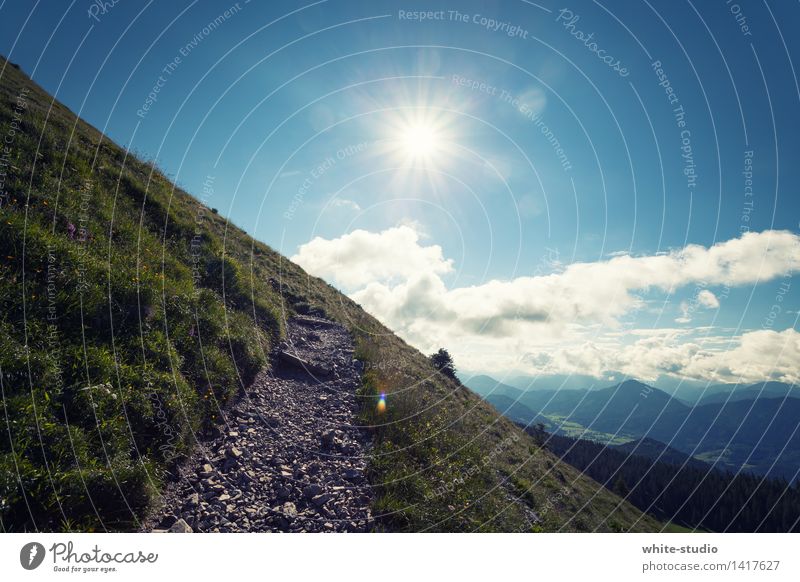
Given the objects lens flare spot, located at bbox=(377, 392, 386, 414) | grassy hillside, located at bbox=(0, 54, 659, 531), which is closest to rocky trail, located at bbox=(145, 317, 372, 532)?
grassy hillside, located at bbox=(0, 54, 659, 531)

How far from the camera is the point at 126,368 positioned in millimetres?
7984

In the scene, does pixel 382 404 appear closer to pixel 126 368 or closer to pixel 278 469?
pixel 278 469

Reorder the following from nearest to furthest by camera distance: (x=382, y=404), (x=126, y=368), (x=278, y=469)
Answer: (x=126, y=368), (x=278, y=469), (x=382, y=404)

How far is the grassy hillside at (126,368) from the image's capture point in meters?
5.95

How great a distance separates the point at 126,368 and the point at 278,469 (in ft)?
13.0

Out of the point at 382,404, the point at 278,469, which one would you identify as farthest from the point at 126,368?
the point at 382,404

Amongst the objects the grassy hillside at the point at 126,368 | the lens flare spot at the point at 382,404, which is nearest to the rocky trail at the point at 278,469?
the grassy hillside at the point at 126,368

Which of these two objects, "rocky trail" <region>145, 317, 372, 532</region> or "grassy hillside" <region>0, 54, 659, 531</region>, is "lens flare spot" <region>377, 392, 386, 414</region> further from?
"rocky trail" <region>145, 317, 372, 532</region>

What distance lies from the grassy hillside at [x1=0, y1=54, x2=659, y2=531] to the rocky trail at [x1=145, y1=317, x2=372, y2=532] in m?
0.45

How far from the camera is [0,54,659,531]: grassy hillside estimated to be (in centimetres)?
595

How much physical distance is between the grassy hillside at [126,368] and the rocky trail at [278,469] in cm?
45

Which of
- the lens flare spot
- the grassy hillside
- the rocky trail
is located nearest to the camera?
the grassy hillside

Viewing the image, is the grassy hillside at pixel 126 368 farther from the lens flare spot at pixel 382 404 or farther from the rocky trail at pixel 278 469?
the rocky trail at pixel 278 469

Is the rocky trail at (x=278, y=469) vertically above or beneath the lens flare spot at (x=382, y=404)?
beneath
